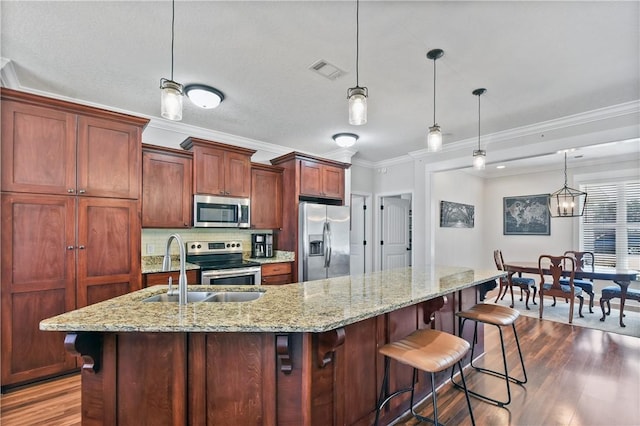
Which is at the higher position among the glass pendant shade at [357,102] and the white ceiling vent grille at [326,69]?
the white ceiling vent grille at [326,69]

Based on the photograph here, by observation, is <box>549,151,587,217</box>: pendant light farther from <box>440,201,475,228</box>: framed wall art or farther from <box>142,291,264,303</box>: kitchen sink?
<box>142,291,264,303</box>: kitchen sink

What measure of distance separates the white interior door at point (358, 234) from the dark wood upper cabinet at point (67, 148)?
13.0 feet

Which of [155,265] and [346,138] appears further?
[346,138]

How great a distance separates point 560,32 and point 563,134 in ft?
6.97

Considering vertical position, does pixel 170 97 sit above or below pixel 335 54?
below

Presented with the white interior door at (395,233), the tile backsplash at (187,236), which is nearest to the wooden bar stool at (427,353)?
the tile backsplash at (187,236)

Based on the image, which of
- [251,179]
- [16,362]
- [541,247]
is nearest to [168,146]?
[251,179]

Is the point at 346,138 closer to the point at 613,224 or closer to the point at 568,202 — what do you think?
the point at 568,202

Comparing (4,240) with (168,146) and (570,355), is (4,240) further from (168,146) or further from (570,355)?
(570,355)

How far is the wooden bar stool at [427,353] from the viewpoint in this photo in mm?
1567

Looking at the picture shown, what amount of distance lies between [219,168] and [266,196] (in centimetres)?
80

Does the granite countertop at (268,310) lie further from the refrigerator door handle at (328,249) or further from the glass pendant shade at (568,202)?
the glass pendant shade at (568,202)

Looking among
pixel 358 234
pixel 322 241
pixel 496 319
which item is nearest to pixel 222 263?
pixel 322 241

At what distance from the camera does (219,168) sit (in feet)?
12.6
